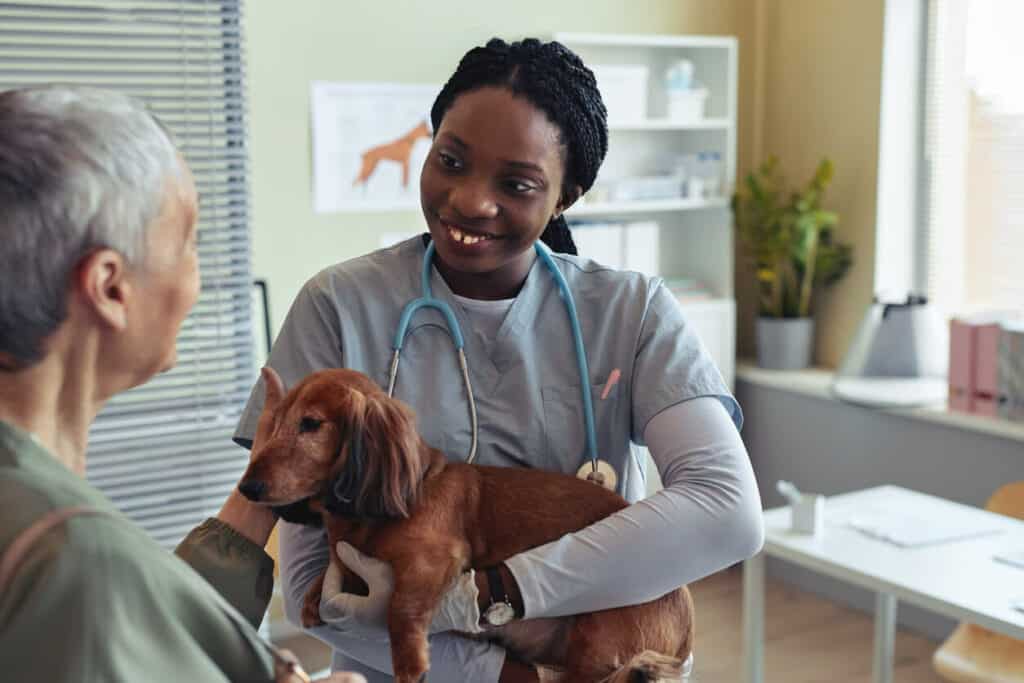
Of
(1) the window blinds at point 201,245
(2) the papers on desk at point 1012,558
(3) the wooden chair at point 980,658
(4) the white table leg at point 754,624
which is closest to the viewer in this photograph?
(2) the papers on desk at point 1012,558

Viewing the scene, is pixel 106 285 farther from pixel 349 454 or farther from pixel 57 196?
pixel 349 454

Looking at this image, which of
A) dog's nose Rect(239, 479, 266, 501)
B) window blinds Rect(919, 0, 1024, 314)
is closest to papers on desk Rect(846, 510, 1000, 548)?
window blinds Rect(919, 0, 1024, 314)

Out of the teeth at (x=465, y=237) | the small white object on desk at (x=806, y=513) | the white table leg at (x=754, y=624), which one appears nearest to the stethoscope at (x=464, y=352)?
the teeth at (x=465, y=237)

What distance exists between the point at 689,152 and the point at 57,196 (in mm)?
4131

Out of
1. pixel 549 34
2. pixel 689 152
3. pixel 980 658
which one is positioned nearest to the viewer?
pixel 980 658

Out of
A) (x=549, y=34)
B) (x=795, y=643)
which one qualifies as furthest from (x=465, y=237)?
(x=549, y=34)

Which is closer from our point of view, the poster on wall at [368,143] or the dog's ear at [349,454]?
the dog's ear at [349,454]

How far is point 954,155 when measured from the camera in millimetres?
4328

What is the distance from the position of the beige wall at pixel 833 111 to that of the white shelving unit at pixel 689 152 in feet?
0.86

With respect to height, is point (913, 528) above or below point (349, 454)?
below

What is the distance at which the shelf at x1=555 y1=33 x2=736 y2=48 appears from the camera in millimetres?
4234

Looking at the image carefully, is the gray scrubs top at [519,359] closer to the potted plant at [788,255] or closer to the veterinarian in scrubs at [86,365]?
the veterinarian in scrubs at [86,365]

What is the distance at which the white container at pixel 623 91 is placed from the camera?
171 inches

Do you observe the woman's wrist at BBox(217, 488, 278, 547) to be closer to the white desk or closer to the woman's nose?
the woman's nose
